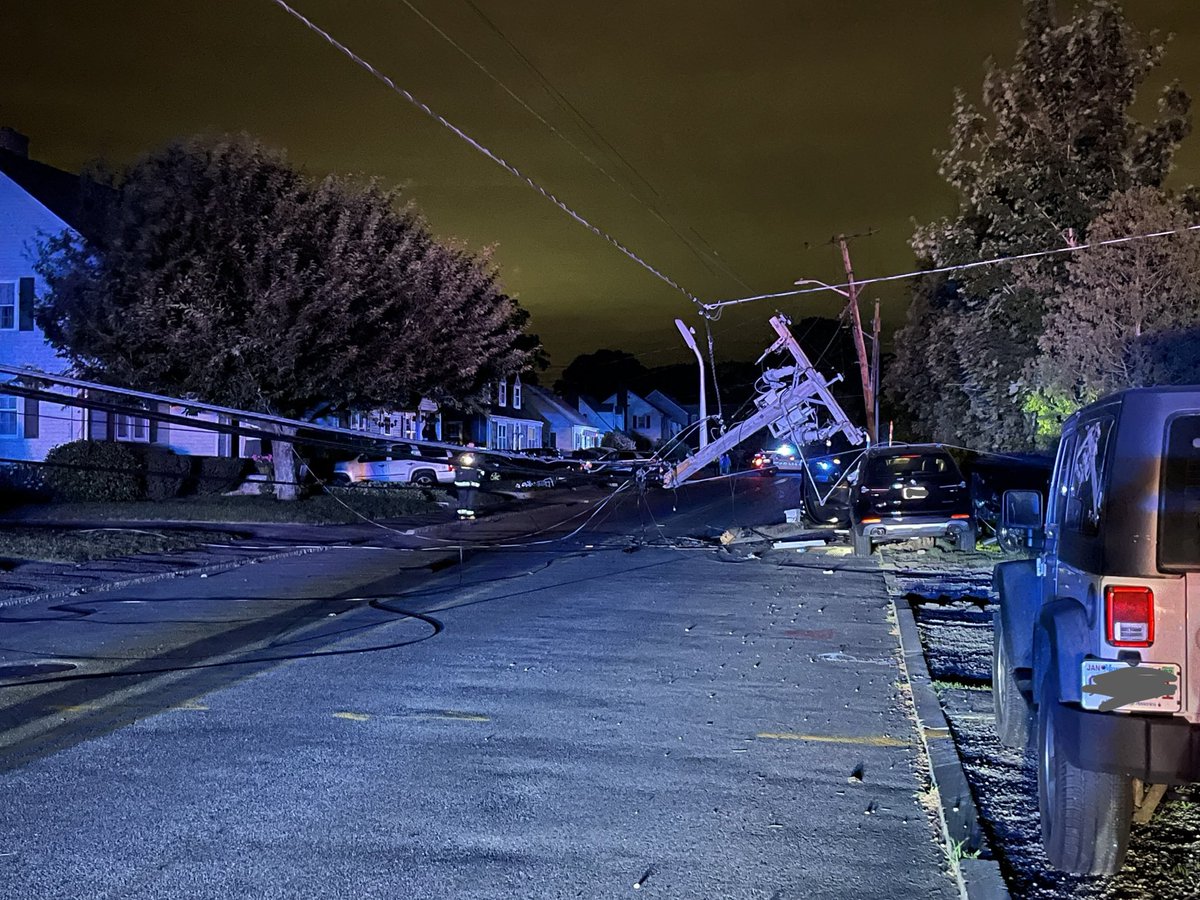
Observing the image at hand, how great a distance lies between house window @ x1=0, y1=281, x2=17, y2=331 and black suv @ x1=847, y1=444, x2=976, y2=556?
976 inches

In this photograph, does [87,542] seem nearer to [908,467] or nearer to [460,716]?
[460,716]

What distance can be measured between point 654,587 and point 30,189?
24.4 m

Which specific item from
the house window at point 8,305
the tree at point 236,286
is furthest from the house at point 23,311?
the tree at point 236,286

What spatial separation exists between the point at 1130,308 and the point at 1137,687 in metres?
15.9

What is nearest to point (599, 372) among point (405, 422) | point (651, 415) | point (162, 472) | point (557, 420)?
point (651, 415)

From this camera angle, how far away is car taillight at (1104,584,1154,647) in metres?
4.19

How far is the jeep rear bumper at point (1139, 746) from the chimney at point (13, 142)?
36.2 meters

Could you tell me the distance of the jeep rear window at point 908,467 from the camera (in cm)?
1736

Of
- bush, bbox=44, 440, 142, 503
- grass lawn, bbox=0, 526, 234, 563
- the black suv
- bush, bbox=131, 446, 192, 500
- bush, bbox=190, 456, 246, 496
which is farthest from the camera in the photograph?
bush, bbox=190, 456, 246, 496

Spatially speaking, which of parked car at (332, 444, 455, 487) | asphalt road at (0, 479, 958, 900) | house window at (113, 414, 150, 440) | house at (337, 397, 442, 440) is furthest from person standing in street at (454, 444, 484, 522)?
house window at (113, 414, 150, 440)

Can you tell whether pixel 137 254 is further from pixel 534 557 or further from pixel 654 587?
pixel 654 587

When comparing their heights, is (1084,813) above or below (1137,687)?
below

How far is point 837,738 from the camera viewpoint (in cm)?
703

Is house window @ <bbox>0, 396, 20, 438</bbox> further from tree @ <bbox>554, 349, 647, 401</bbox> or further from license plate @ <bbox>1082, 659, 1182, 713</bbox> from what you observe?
tree @ <bbox>554, 349, 647, 401</bbox>
